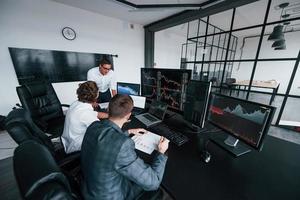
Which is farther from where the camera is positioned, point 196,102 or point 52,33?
point 52,33

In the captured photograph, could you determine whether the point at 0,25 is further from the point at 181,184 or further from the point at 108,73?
the point at 181,184

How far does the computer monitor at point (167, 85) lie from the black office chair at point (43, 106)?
138 cm

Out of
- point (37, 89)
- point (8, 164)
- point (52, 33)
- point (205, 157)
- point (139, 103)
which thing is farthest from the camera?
point (52, 33)

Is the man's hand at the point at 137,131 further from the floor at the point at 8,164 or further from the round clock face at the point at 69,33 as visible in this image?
the round clock face at the point at 69,33

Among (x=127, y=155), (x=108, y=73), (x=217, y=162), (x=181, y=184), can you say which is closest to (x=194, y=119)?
(x=217, y=162)

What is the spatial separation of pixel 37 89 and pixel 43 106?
28 cm

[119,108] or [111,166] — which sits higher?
[119,108]

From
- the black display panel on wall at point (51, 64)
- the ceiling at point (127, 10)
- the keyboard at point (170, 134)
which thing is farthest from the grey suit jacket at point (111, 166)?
the black display panel on wall at point (51, 64)

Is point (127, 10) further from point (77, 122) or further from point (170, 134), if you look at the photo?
point (170, 134)

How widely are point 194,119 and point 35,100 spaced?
90.4 inches

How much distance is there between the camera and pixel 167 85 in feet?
5.04

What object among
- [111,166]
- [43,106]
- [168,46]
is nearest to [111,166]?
[111,166]

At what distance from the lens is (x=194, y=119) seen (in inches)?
50.8

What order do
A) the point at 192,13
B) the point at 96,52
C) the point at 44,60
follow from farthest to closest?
the point at 96,52 < the point at 192,13 < the point at 44,60
